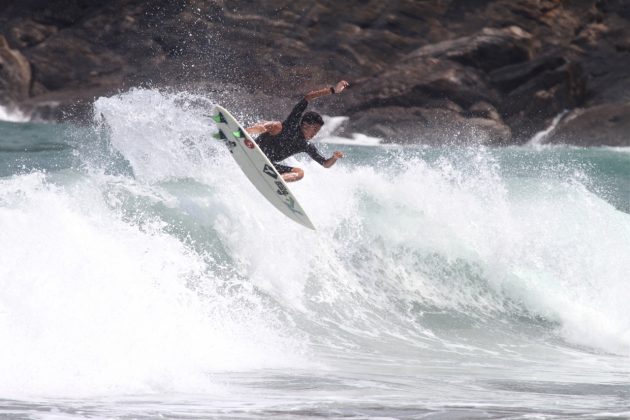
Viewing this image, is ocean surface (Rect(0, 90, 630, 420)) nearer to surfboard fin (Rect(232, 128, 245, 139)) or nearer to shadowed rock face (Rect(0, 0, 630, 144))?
surfboard fin (Rect(232, 128, 245, 139))

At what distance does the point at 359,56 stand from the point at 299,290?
29395 mm

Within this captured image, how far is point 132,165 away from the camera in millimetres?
14531

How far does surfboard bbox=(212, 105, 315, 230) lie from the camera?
11633 mm

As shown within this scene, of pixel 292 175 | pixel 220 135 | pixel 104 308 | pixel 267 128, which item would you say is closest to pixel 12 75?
pixel 220 135

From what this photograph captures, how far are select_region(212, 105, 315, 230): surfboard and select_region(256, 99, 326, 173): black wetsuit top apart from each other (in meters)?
0.18

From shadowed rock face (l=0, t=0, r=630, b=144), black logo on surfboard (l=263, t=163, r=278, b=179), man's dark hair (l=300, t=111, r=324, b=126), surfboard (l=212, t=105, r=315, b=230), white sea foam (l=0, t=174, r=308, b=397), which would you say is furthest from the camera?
shadowed rock face (l=0, t=0, r=630, b=144)

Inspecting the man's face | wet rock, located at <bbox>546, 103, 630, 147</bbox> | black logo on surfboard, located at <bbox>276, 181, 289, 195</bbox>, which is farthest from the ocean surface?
wet rock, located at <bbox>546, 103, 630, 147</bbox>

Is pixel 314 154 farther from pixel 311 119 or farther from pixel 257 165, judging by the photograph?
pixel 257 165

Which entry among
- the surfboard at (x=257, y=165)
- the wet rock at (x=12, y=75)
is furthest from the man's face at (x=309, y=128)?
the wet rock at (x=12, y=75)

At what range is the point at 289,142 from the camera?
38.6 feet

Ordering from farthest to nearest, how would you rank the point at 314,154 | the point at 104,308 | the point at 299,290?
1. the point at 299,290
2. the point at 314,154
3. the point at 104,308

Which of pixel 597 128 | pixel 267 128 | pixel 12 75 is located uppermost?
pixel 267 128

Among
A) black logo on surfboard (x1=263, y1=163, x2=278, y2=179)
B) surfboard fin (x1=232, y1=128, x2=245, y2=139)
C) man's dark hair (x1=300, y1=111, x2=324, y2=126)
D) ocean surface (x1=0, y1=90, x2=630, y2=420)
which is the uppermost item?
man's dark hair (x1=300, y1=111, x2=324, y2=126)

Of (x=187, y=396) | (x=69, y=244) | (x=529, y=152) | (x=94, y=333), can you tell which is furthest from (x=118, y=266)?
(x=529, y=152)
